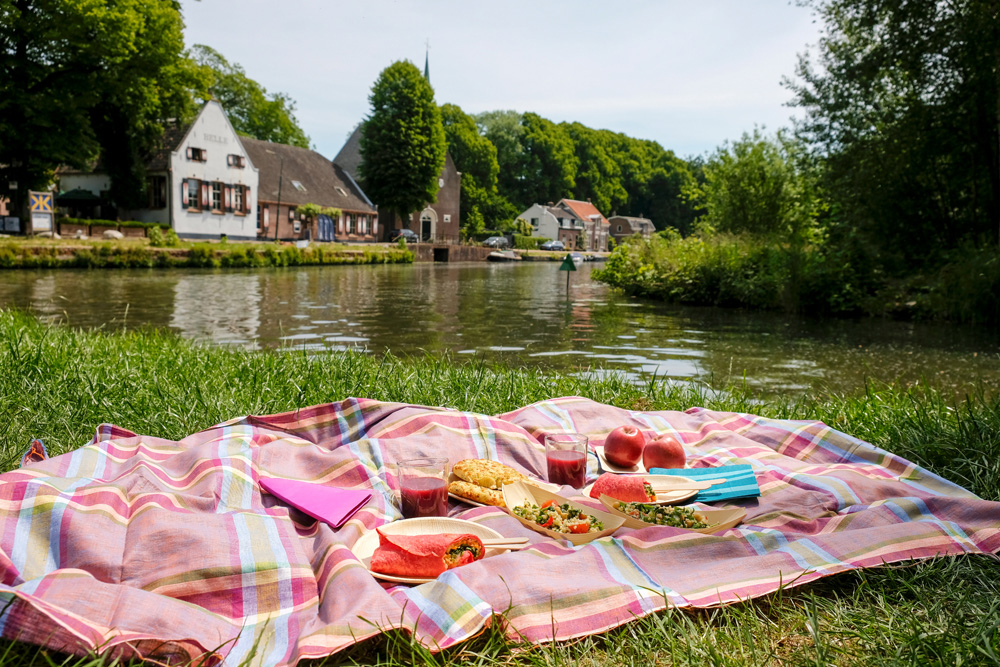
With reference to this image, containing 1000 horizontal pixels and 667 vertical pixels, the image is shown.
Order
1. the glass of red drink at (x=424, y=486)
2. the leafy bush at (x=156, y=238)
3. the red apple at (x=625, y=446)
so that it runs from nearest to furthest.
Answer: the glass of red drink at (x=424, y=486)
the red apple at (x=625, y=446)
the leafy bush at (x=156, y=238)

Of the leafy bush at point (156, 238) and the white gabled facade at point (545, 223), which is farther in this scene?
the white gabled facade at point (545, 223)

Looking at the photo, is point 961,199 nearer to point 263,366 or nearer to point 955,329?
point 955,329

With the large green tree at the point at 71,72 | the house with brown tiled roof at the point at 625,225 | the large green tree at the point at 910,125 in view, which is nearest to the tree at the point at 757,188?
the large green tree at the point at 910,125

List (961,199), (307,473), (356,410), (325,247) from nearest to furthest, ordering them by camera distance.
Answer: (307,473), (356,410), (961,199), (325,247)

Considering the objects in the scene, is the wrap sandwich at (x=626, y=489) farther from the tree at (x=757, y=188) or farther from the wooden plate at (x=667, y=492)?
the tree at (x=757, y=188)

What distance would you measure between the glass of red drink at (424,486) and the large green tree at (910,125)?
1579 centimetres

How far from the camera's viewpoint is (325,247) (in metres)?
36.3

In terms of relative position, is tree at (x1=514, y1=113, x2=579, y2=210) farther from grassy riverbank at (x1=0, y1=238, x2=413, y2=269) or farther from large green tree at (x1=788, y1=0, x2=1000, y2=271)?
Result: large green tree at (x1=788, y1=0, x2=1000, y2=271)

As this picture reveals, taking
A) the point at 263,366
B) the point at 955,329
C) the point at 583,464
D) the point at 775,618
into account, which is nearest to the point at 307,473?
the point at 583,464

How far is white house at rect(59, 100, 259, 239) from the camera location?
3669 centimetres

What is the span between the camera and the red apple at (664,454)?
3.30 m

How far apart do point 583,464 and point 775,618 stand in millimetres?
1169

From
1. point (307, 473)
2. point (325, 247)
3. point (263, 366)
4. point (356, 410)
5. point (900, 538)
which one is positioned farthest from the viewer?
point (325, 247)

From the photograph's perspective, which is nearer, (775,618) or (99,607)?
(99,607)
